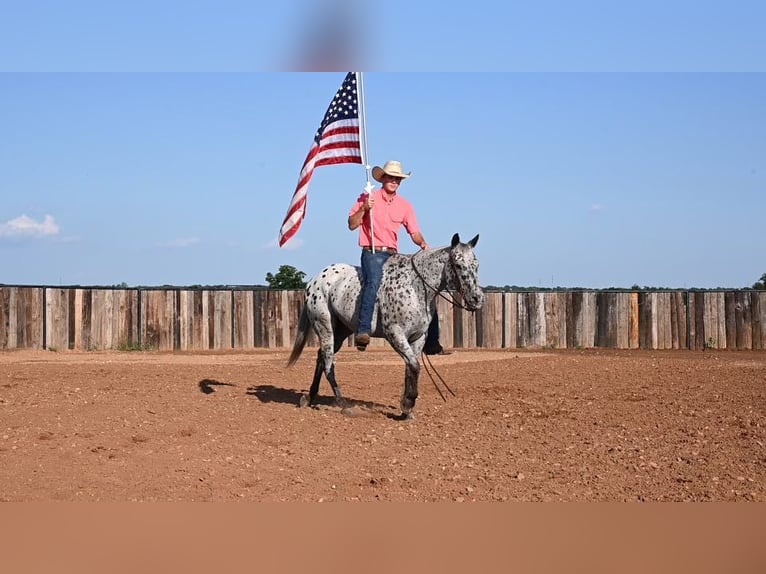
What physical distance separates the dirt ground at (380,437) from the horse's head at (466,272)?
4.31 feet

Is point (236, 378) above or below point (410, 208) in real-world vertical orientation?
below

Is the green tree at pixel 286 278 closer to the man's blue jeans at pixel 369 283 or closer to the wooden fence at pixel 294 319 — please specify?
the wooden fence at pixel 294 319

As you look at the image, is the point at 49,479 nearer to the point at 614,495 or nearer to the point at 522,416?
A: the point at 614,495

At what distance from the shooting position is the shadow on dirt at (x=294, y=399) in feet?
36.1

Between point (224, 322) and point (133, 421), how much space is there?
45.4ft

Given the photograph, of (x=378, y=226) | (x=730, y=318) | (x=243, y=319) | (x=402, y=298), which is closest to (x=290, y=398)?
(x=402, y=298)

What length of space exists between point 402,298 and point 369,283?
40 centimetres

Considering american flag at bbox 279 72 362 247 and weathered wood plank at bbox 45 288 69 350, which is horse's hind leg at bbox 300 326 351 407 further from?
weathered wood plank at bbox 45 288 69 350

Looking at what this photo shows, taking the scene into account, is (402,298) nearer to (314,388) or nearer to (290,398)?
(314,388)

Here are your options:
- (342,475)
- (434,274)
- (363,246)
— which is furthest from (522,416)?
(342,475)

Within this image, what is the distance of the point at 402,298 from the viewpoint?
10.0 metres

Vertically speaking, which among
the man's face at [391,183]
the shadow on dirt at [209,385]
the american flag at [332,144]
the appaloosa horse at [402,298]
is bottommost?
the shadow on dirt at [209,385]

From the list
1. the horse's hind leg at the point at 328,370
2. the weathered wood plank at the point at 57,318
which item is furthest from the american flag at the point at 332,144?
the weathered wood plank at the point at 57,318

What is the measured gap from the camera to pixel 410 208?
10188 millimetres
